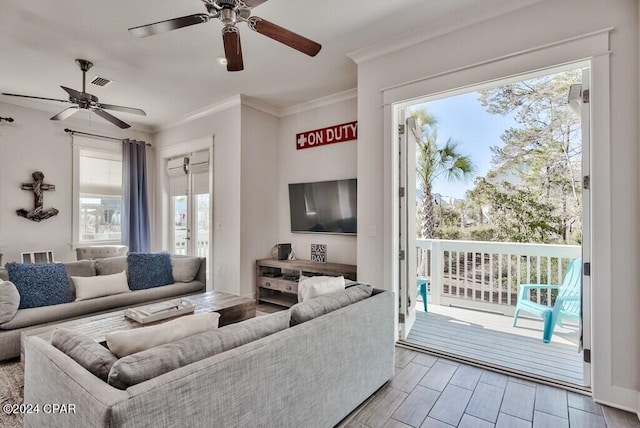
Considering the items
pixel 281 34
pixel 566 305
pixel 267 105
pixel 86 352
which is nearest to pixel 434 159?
pixel 566 305

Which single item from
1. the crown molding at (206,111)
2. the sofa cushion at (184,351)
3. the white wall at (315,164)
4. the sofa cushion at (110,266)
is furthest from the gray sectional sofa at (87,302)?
the sofa cushion at (184,351)

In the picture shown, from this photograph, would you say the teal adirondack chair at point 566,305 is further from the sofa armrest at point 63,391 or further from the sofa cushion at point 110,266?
the sofa cushion at point 110,266

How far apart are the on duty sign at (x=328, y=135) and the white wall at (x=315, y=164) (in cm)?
6

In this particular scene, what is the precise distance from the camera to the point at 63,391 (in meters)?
1.18

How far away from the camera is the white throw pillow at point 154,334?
132 cm

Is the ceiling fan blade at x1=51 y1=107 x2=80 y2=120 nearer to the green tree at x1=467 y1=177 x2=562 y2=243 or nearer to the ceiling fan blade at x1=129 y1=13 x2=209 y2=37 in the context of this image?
the ceiling fan blade at x1=129 y1=13 x2=209 y2=37

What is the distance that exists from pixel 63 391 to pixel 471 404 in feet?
7.44

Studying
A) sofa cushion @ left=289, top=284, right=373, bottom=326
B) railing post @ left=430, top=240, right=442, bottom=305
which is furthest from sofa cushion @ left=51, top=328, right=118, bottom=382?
railing post @ left=430, top=240, right=442, bottom=305

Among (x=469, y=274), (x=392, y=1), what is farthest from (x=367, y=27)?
(x=469, y=274)

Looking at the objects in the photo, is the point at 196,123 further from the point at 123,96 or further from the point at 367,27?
the point at 367,27

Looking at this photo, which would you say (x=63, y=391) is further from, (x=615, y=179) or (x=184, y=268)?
(x=615, y=179)

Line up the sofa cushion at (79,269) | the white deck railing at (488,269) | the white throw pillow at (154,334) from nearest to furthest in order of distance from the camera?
the white throw pillow at (154,334), the sofa cushion at (79,269), the white deck railing at (488,269)

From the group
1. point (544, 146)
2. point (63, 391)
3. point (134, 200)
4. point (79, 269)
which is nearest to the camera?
point (63, 391)

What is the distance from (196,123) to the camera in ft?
16.8
